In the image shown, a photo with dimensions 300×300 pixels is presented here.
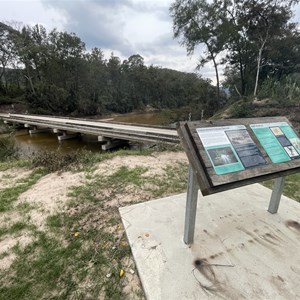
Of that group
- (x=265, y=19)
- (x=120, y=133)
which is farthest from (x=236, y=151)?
(x=265, y=19)

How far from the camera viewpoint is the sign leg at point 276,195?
6.83 feet

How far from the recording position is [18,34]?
21531mm

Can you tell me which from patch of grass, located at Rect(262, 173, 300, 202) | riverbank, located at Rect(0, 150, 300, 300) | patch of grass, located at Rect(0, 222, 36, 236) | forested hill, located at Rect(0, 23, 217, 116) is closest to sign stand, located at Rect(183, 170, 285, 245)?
riverbank, located at Rect(0, 150, 300, 300)

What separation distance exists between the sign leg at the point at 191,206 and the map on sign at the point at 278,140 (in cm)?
74

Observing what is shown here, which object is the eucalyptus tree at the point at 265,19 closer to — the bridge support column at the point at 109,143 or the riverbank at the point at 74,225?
the bridge support column at the point at 109,143

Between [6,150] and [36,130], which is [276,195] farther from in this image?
[36,130]

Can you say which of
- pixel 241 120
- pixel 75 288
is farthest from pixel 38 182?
pixel 241 120

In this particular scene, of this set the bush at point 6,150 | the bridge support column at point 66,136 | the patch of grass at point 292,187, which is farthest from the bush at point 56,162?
the bridge support column at point 66,136

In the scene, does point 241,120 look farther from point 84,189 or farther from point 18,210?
point 18,210

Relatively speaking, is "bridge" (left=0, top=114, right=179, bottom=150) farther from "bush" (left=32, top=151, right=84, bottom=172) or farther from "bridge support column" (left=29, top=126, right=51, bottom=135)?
"bush" (left=32, top=151, right=84, bottom=172)

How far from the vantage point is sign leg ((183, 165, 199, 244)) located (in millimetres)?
1574

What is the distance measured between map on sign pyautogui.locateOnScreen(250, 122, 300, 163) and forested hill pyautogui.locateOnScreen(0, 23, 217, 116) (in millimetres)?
17305

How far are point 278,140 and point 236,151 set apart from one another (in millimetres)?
607

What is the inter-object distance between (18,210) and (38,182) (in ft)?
3.28
